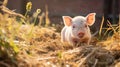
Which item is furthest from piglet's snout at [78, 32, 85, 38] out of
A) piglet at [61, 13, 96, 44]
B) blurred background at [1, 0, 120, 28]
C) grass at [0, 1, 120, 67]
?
blurred background at [1, 0, 120, 28]

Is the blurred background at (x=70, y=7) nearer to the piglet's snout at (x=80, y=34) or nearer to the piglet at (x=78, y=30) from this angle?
the piglet at (x=78, y=30)

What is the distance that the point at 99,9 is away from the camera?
9.52 meters

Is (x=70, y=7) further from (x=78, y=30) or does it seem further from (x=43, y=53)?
(x=43, y=53)

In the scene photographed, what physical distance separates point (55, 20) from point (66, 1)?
38.8 inches

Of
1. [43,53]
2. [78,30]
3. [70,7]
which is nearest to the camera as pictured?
[43,53]

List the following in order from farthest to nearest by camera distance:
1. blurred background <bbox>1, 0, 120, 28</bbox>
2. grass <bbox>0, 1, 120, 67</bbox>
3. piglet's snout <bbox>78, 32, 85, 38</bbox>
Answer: blurred background <bbox>1, 0, 120, 28</bbox>, piglet's snout <bbox>78, 32, 85, 38</bbox>, grass <bbox>0, 1, 120, 67</bbox>

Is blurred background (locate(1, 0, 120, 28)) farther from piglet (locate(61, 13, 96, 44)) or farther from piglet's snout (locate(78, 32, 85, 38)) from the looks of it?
piglet's snout (locate(78, 32, 85, 38))

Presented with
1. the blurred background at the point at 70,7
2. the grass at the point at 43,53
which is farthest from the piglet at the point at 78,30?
the blurred background at the point at 70,7

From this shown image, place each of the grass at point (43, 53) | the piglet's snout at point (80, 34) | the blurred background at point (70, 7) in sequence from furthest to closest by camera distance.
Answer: the blurred background at point (70, 7) < the piglet's snout at point (80, 34) < the grass at point (43, 53)

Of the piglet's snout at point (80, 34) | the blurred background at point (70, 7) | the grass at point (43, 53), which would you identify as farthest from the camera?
the blurred background at point (70, 7)

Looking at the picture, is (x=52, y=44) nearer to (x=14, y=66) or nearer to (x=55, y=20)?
(x=14, y=66)

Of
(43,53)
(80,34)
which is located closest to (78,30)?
(80,34)

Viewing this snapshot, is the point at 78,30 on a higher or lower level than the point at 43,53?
higher

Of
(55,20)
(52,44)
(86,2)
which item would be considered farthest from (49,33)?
(86,2)
